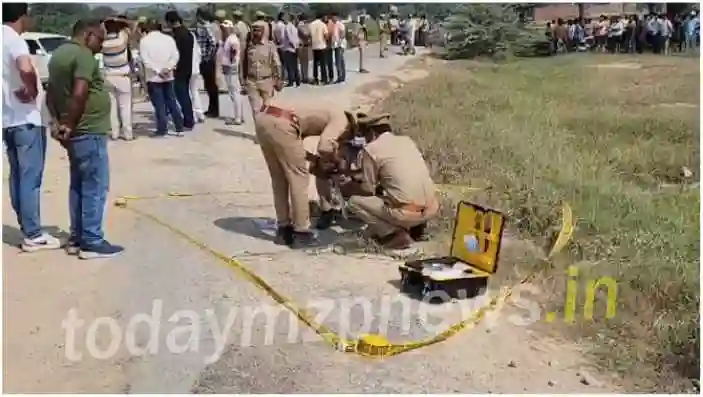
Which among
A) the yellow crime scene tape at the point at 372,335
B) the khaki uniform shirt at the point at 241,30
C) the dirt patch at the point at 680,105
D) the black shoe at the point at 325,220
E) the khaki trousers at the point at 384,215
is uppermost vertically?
the khaki uniform shirt at the point at 241,30

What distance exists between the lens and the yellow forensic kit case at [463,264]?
5371mm

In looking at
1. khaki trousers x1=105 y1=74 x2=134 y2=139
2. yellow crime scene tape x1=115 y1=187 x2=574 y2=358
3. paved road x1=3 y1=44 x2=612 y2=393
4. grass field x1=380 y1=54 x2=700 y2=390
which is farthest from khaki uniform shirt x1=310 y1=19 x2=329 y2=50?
yellow crime scene tape x1=115 y1=187 x2=574 y2=358

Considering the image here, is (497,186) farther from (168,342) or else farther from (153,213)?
(168,342)

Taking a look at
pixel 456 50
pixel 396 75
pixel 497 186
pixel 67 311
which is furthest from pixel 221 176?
pixel 456 50

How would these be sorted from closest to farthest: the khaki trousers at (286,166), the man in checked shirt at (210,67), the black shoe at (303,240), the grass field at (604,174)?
1. the grass field at (604,174)
2. the khaki trousers at (286,166)
3. the black shoe at (303,240)
4. the man in checked shirt at (210,67)

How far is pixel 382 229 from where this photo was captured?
6.40 meters

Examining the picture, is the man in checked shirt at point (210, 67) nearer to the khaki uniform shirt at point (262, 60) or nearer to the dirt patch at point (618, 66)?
the khaki uniform shirt at point (262, 60)

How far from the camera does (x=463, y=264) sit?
18.9ft

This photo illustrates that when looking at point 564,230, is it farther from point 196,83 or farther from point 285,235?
point 196,83

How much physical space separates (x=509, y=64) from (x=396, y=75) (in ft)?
21.0

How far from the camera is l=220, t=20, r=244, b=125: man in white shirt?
12.1 m

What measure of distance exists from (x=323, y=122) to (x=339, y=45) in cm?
1153

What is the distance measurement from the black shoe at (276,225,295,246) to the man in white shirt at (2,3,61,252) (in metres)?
1.60

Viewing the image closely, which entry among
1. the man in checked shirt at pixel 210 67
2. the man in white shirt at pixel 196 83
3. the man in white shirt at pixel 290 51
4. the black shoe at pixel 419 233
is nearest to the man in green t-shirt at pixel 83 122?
the black shoe at pixel 419 233
